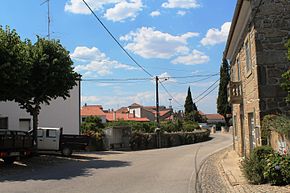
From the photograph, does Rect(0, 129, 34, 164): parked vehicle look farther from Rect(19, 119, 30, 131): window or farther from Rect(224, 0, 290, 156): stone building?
Rect(19, 119, 30, 131): window

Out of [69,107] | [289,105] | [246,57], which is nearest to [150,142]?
[69,107]

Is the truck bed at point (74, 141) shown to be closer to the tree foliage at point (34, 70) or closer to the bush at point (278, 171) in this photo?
the tree foliage at point (34, 70)

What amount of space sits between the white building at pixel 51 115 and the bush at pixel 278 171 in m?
21.5

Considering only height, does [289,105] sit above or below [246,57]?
below

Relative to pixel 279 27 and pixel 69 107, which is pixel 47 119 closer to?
pixel 69 107

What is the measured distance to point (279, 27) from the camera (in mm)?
14297

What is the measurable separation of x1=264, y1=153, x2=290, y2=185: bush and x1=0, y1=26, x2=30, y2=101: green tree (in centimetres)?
1111

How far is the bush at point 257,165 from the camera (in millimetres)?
11055

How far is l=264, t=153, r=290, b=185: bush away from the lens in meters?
10.2

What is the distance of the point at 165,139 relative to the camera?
4256 cm

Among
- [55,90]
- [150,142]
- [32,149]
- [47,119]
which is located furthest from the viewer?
[150,142]

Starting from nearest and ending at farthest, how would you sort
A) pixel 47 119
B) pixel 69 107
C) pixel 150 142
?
1. pixel 47 119
2. pixel 69 107
3. pixel 150 142

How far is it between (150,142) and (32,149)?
21.0m

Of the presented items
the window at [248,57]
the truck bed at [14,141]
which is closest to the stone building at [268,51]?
the window at [248,57]
